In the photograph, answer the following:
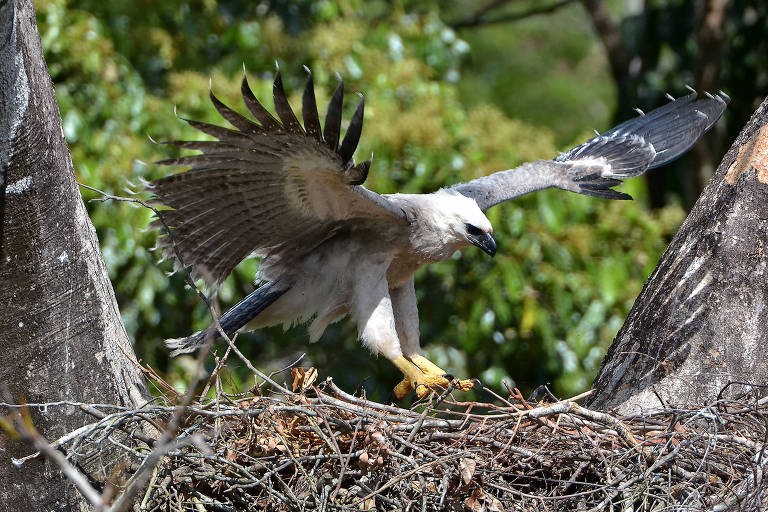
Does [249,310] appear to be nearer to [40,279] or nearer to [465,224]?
[465,224]

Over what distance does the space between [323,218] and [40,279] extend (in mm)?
1898

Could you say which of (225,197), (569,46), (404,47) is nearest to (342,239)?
(225,197)

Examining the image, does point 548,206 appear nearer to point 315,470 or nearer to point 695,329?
point 695,329

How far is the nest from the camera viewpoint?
3947 millimetres

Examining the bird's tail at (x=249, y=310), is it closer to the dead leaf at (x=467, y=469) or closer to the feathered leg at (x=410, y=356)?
the feathered leg at (x=410, y=356)

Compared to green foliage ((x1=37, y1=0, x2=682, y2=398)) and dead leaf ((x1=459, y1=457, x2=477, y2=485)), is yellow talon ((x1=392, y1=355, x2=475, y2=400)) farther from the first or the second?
green foliage ((x1=37, y1=0, x2=682, y2=398))

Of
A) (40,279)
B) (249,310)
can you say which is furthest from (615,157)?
(40,279)

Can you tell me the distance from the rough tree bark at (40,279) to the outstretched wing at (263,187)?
66 cm

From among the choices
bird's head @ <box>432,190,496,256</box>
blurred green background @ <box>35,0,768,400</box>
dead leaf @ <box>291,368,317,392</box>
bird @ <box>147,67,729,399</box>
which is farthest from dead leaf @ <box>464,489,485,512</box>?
blurred green background @ <box>35,0,768,400</box>

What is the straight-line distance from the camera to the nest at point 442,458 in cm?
395

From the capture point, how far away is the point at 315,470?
13.3 feet

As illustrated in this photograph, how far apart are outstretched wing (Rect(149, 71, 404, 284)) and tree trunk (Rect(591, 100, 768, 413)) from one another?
4.50 feet

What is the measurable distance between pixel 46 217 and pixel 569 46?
16.3 meters

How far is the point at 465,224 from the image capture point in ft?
18.2
